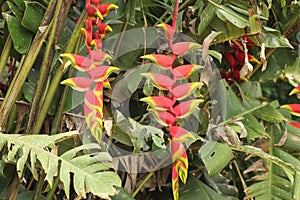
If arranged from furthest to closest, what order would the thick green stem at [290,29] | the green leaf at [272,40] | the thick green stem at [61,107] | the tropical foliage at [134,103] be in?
the thick green stem at [290,29], the green leaf at [272,40], the thick green stem at [61,107], the tropical foliage at [134,103]

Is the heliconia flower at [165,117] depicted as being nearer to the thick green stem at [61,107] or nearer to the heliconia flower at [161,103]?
the heliconia flower at [161,103]

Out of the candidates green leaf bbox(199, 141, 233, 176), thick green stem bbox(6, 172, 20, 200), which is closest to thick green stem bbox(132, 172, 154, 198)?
green leaf bbox(199, 141, 233, 176)

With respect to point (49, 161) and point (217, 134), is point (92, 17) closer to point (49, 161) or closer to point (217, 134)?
point (49, 161)

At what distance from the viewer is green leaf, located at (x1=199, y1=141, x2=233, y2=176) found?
3.46ft

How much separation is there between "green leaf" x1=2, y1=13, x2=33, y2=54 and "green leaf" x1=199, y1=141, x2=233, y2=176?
39cm

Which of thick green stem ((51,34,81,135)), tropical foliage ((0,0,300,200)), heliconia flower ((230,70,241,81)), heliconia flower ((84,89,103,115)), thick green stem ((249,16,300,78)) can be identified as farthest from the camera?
thick green stem ((249,16,300,78))

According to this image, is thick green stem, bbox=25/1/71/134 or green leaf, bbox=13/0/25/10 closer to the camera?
thick green stem, bbox=25/1/71/134

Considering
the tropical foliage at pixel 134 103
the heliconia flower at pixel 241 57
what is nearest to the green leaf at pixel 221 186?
the tropical foliage at pixel 134 103

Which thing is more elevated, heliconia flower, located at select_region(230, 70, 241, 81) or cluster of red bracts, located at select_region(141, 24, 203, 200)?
cluster of red bracts, located at select_region(141, 24, 203, 200)

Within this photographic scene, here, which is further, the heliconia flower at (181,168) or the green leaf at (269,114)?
the green leaf at (269,114)

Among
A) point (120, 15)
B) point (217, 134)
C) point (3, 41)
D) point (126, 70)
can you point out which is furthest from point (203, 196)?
point (3, 41)

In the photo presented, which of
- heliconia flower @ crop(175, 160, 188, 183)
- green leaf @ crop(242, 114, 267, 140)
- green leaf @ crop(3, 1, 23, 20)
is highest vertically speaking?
green leaf @ crop(3, 1, 23, 20)

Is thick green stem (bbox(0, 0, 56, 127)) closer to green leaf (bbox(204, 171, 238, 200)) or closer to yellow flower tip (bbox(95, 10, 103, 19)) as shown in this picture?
yellow flower tip (bbox(95, 10, 103, 19))

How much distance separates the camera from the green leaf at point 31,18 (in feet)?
3.58
